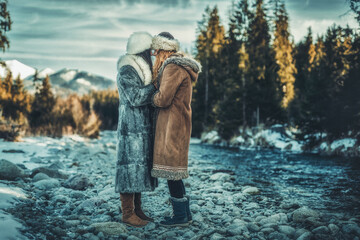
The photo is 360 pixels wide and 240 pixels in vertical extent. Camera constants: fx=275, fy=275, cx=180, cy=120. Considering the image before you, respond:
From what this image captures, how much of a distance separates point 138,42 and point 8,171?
11.2 feet

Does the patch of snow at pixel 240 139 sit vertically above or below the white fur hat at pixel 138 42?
below

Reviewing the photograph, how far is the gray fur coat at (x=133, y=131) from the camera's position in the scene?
303cm

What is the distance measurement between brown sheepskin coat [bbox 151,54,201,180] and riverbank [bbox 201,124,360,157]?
9.79m

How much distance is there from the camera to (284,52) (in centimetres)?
2555

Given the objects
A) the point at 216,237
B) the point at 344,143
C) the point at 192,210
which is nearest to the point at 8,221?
the point at 216,237

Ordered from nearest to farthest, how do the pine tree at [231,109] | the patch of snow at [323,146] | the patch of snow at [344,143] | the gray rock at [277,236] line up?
the gray rock at [277,236], the patch of snow at [344,143], the patch of snow at [323,146], the pine tree at [231,109]

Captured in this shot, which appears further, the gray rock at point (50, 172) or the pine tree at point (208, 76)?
the pine tree at point (208, 76)

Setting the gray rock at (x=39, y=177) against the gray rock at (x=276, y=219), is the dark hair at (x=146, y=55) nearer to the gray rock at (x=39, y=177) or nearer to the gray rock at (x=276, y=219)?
the gray rock at (x=276, y=219)

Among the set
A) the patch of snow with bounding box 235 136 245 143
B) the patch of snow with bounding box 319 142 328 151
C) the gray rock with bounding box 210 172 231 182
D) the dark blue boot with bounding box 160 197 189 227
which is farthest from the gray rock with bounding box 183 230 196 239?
the patch of snow with bounding box 235 136 245 143

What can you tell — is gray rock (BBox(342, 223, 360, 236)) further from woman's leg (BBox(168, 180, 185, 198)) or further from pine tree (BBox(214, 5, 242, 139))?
pine tree (BBox(214, 5, 242, 139))

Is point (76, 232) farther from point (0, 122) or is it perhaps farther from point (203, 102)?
point (203, 102)

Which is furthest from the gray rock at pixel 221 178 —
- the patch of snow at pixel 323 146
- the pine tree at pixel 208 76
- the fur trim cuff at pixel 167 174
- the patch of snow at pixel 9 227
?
the pine tree at pixel 208 76

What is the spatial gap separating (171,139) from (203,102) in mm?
23506

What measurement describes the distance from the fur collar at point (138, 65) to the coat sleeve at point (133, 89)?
7 centimetres
